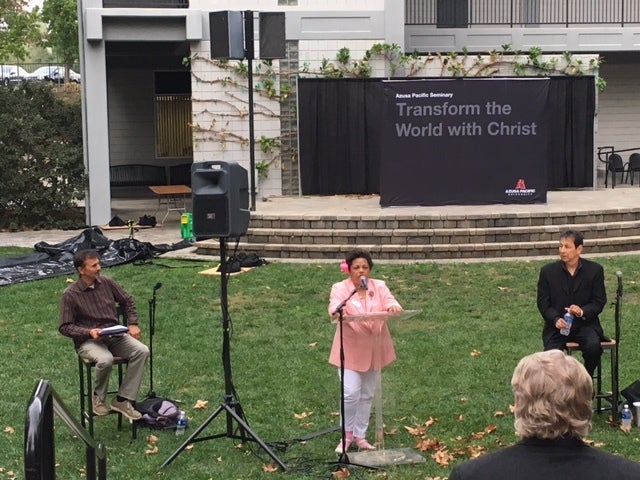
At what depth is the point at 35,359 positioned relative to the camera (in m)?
9.75

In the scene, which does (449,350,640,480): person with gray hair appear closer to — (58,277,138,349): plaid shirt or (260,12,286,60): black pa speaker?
(58,277,138,349): plaid shirt

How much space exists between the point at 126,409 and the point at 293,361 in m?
2.29

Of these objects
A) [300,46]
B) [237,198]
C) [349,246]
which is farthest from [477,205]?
[237,198]

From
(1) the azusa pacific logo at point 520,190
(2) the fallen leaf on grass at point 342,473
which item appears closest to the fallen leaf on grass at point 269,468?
(2) the fallen leaf on grass at point 342,473

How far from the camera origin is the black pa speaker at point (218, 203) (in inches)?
276

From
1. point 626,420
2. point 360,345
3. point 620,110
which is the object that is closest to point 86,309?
point 360,345

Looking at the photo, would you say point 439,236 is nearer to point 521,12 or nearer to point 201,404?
point 201,404

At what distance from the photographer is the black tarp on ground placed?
556 inches

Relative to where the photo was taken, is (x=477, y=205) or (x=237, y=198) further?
(x=477, y=205)

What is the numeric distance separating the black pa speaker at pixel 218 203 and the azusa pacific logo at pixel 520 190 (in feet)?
31.3

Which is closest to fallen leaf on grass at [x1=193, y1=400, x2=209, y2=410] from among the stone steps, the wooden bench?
the stone steps

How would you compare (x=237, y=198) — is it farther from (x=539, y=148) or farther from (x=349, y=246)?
(x=539, y=148)

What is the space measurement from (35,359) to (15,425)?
6.78ft

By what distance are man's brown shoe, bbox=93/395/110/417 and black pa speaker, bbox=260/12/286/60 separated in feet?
32.0
